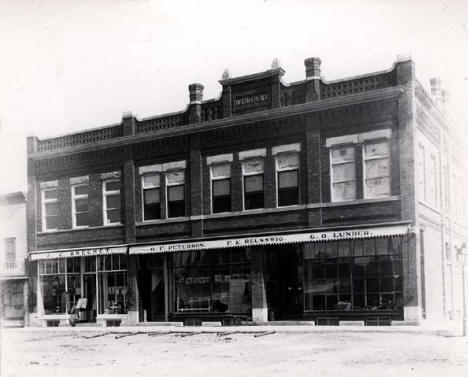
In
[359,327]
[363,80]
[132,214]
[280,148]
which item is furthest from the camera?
[132,214]

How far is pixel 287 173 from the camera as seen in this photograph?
25.0 meters

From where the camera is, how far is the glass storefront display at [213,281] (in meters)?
25.9

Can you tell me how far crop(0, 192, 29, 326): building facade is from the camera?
31094 mm

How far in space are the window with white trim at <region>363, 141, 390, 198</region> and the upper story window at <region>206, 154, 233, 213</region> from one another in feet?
18.4

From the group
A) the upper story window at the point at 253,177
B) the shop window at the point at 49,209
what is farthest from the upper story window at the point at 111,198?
the upper story window at the point at 253,177

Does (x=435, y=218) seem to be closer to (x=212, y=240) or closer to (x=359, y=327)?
(x=359, y=327)

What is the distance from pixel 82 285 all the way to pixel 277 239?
10106 mm

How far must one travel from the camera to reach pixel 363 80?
23.2 metres

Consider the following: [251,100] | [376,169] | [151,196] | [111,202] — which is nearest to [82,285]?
[111,202]

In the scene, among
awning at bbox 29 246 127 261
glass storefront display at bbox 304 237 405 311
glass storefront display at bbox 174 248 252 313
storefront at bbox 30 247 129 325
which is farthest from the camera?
storefront at bbox 30 247 129 325

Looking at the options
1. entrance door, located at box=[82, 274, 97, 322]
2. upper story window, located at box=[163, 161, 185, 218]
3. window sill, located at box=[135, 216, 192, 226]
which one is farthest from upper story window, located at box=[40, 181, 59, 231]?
upper story window, located at box=[163, 161, 185, 218]

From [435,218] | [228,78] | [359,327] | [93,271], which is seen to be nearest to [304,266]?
[359,327]

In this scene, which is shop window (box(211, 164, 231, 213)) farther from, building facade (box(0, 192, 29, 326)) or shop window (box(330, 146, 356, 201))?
building facade (box(0, 192, 29, 326))

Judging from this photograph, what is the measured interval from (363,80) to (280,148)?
3971 mm
